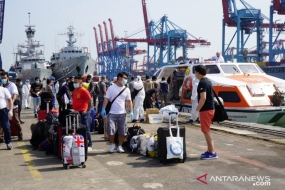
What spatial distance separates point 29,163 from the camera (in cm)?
794

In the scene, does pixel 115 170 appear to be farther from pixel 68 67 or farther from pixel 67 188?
pixel 68 67

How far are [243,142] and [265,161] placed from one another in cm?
227

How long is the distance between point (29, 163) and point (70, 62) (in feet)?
140

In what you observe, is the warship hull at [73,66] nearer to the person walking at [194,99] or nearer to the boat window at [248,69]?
the boat window at [248,69]

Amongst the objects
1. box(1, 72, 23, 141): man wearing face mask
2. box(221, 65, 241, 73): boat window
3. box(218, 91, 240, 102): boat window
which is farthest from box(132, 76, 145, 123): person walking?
box(1, 72, 23, 141): man wearing face mask

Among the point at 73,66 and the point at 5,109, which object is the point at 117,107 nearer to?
the point at 5,109

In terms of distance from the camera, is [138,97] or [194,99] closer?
[194,99]

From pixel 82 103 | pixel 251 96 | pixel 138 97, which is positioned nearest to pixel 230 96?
pixel 251 96

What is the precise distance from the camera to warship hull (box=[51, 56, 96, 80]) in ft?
163

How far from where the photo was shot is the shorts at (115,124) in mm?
8594

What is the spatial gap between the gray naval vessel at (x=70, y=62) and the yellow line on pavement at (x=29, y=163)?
34998mm

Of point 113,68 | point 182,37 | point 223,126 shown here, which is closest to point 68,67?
point 182,37

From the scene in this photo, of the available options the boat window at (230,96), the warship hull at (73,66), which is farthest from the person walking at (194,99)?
the warship hull at (73,66)

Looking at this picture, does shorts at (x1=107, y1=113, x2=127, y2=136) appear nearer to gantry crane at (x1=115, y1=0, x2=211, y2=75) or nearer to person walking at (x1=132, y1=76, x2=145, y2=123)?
person walking at (x1=132, y1=76, x2=145, y2=123)
